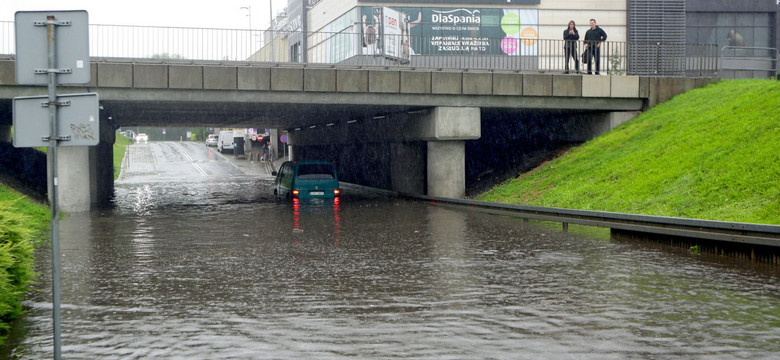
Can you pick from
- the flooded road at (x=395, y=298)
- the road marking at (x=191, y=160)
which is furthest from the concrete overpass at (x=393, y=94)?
the road marking at (x=191, y=160)

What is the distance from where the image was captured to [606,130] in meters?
29.9

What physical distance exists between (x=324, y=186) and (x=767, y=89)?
1408 cm

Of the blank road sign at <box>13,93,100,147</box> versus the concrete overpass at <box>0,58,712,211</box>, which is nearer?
the blank road sign at <box>13,93,100,147</box>

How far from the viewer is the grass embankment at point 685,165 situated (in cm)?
1688

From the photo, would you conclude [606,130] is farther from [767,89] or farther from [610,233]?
[610,233]

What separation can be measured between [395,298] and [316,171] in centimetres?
1999

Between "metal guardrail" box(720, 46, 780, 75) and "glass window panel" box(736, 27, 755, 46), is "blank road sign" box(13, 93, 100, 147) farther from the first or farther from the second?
"glass window panel" box(736, 27, 755, 46)

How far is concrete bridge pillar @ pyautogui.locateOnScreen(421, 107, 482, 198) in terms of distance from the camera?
1115 inches

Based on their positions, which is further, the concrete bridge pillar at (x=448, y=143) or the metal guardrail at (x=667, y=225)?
the concrete bridge pillar at (x=448, y=143)

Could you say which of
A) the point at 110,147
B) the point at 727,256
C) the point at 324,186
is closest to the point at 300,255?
the point at 727,256

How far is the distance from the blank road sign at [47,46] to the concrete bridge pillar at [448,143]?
22054 millimetres

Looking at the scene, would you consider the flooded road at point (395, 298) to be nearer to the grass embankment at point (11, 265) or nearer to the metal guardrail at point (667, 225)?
the grass embankment at point (11, 265)

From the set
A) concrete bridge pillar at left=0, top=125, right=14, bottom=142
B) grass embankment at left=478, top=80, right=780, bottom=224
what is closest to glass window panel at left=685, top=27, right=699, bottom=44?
grass embankment at left=478, top=80, right=780, bottom=224

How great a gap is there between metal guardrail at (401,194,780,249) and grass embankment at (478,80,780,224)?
1.10 m
